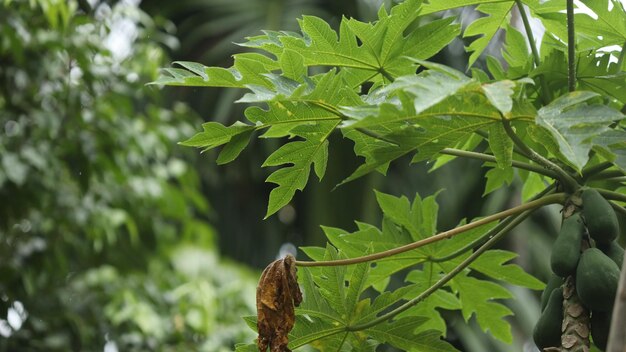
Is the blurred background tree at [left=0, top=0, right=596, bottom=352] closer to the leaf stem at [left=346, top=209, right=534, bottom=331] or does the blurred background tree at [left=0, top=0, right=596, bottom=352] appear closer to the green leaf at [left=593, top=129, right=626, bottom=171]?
the leaf stem at [left=346, top=209, right=534, bottom=331]

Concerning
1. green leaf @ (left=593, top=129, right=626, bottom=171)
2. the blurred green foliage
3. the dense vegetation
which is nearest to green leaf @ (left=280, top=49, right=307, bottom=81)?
the dense vegetation

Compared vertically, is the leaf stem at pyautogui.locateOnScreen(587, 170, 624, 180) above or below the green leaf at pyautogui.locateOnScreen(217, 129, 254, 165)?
below

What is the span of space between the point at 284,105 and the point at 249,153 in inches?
141

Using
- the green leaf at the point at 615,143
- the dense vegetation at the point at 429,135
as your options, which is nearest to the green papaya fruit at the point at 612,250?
the dense vegetation at the point at 429,135

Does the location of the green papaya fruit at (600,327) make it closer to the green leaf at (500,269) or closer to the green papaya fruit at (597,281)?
the green papaya fruit at (597,281)

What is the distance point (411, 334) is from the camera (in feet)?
3.46

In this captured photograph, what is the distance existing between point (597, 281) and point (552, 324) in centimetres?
9

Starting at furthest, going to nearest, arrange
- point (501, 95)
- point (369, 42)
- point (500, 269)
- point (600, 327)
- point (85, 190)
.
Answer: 1. point (85, 190)
2. point (500, 269)
3. point (369, 42)
4. point (600, 327)
5. point (501, 95)

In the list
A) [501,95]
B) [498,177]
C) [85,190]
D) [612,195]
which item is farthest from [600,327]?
[85,190]

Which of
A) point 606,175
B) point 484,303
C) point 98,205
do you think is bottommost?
point 98,205

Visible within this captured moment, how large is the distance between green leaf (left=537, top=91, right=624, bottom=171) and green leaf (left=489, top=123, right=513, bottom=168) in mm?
64

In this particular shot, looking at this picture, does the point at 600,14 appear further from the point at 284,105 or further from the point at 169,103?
the point at 169,103

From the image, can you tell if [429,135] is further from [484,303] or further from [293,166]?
[484,303]

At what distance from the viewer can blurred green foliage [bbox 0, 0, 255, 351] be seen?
2.39 meters
